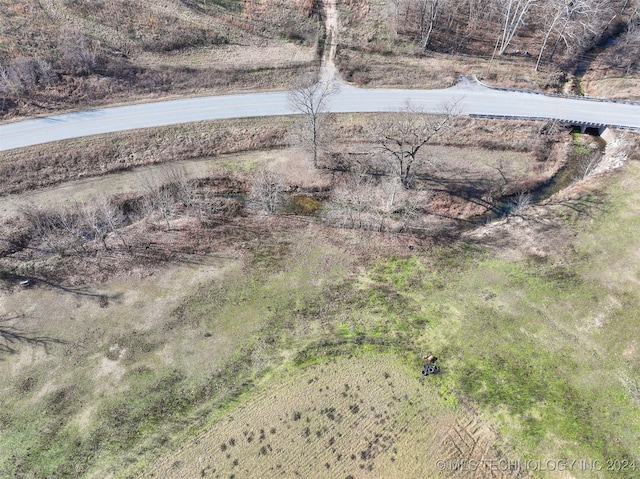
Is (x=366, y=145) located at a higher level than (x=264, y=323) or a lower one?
higher

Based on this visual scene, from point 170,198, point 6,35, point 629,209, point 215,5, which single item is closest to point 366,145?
point 170,198

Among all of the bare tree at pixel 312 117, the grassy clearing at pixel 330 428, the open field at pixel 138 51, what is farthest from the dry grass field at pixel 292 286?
the bare tree at pixel 312 117

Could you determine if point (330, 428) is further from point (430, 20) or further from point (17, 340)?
point (430, 20)

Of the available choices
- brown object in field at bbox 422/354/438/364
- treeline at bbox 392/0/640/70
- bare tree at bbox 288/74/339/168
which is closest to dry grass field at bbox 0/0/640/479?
brown object in field at bbox 422/354/438/364

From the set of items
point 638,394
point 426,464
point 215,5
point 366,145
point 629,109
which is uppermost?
point 215,5

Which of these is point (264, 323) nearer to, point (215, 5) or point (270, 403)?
point (270, 403)

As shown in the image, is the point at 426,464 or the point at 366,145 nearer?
the point at 426,464

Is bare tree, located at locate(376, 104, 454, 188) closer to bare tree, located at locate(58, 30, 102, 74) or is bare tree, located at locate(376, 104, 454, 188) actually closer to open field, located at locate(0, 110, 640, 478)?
open field, located at locate(0, 110, 640, 478)
